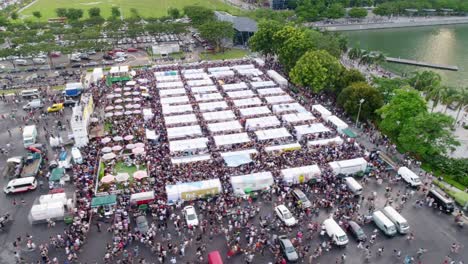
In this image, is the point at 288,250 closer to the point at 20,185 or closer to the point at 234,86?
the point at 20,185

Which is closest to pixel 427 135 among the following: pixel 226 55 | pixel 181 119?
pixel 181 119

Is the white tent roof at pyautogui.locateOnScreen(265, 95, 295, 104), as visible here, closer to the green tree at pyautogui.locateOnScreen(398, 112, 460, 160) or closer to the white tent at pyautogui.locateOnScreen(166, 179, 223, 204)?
the green tree at pyautogui.locateOnScreen(398, 112, 460, 160)

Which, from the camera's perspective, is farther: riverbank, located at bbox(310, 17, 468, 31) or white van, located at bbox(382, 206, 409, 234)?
riverbank, located at bbox(310, 17, 468, 31)

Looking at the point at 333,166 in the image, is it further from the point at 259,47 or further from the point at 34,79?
the point at 34,79

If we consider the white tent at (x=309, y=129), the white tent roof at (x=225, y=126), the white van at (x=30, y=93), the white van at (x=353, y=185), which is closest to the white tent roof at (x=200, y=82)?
the white tent roof at (x=225, y=126)

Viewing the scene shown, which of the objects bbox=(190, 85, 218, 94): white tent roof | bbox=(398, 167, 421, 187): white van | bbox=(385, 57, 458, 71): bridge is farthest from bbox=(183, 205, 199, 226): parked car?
bbox=(385, 57, 458, 71): bridge

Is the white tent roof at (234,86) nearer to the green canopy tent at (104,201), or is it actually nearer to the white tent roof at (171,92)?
the white tent roof at (171,92)

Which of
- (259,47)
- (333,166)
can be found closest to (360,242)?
(333,166)
